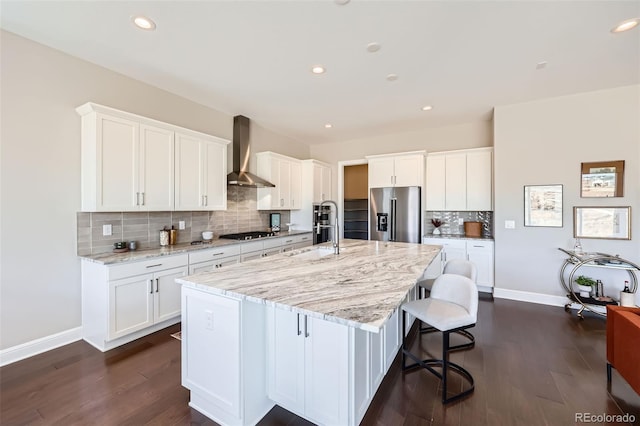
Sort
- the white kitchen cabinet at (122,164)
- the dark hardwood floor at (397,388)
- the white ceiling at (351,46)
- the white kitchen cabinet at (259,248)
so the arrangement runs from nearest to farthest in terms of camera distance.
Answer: the dark hardwood floor at (397,388) → the white ceiling at (351,46) → the white kitchen cabinet at (122,164) → the white kitchen cabinet at (259,248)

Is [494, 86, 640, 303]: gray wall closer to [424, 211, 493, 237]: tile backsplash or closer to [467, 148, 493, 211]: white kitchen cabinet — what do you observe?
[467, 148, 493, 211]: white kitchen cabinet

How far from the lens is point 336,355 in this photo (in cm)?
147

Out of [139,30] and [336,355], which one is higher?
[139,30]

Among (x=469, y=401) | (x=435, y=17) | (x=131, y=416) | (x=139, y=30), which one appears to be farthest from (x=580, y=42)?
(x=131, y=416)

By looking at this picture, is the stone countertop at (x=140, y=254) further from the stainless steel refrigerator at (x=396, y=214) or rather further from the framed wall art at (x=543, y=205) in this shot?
the framed wall art at (x=543, y=205)

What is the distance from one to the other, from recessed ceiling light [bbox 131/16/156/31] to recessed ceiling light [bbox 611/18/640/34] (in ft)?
12.7

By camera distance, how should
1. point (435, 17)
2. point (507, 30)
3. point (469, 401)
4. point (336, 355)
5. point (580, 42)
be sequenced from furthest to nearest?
point (580, 42)
point (507, 30)
point (435, 17)
point (469, 401)
point (336, 355)

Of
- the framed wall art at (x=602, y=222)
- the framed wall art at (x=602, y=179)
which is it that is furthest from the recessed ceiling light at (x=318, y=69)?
the framed wall art at (x=602, y=222)

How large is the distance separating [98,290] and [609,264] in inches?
224

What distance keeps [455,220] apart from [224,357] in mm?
4604

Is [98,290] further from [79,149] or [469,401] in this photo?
[469,401]

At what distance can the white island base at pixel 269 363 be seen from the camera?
149cm

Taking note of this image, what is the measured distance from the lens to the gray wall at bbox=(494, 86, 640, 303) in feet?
11.0

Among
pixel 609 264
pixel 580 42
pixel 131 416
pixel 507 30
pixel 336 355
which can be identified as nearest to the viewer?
pixel 336 355
